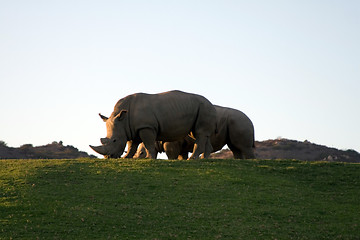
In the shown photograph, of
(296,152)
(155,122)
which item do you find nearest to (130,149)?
(155,122)

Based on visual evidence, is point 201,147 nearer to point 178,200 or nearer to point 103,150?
point 103,150

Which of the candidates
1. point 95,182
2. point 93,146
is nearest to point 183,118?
point 93,146

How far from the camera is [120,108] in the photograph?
1060 inches

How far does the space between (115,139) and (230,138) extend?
6.82 metres

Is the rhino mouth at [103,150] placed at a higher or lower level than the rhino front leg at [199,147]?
lower

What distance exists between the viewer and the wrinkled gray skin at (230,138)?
101ft

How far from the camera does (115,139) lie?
26.3m

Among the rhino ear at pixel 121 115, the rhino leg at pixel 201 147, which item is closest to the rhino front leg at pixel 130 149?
the rhino ear at pixel 121 115

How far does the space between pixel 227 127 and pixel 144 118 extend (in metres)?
5.93

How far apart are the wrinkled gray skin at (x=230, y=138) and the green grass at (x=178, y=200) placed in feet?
17.3

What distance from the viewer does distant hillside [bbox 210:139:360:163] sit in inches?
1906

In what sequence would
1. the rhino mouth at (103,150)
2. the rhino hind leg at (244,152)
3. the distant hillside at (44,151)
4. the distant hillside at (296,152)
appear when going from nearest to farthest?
1. the rhino mouth at (103,150)
2. the rhino hind leg at (244,152)
3. the distant hillside at (44,151)
4. the distant hillside at (296,152)

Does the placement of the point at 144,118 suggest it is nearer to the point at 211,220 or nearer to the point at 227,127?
the point at 227,127

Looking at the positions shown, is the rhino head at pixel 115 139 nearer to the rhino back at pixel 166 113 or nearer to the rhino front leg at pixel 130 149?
the rhino back at pixel 166 113
